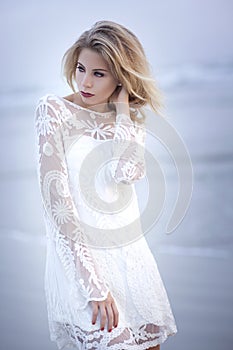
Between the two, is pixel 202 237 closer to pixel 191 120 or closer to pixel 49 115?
pixel 191 120

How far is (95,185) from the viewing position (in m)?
1.54

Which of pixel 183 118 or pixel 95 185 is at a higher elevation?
pixel 183 118

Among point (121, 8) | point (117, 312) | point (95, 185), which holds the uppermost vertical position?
point (121, 8)

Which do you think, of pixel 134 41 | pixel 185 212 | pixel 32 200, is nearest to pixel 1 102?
pixel 32 200

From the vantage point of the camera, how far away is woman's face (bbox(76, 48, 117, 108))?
5.20 ft

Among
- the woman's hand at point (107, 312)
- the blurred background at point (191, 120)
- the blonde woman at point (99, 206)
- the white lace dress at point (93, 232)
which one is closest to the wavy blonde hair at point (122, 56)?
the blonde woman at point (99, 206)

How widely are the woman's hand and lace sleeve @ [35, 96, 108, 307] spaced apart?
2 centimetres

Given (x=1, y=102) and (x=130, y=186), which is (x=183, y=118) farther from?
(x=130, y=186)

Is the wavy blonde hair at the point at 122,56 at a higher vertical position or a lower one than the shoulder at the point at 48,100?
higher

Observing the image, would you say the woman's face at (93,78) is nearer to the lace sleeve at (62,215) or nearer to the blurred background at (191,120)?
the lace sleeve at (62,215)

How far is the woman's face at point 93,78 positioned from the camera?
5.20 ft

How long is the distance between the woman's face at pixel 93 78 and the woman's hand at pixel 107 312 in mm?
511

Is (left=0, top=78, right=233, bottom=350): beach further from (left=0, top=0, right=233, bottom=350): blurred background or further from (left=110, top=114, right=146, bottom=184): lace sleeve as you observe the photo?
(left=110, top=114, right=146, bottom=184): lace sleeve

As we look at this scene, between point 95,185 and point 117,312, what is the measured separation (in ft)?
1.02
